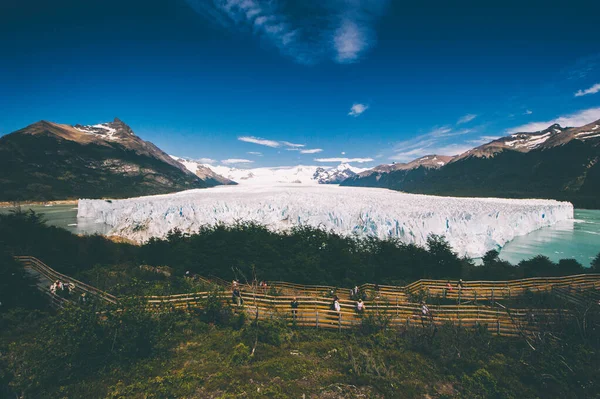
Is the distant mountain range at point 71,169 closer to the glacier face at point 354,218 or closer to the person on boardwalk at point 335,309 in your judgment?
the glacier face at point 354,218

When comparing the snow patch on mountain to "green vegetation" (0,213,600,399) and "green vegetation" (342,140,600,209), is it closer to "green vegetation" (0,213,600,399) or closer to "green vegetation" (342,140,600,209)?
"green vegetation" (0,213,600,399)

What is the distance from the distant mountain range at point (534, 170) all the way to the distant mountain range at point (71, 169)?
15705 cm

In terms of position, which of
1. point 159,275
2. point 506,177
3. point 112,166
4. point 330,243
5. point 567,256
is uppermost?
point 112,166

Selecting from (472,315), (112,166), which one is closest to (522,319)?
(472,315)

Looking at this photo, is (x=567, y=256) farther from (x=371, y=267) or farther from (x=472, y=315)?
(x=472, y=315)

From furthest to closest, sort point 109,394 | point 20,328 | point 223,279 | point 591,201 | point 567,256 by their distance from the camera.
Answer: point 591,201
point 567,256
point 223,279
point 20,328
point 109,394

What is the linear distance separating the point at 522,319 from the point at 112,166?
175379mm

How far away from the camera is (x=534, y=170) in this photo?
112 metres

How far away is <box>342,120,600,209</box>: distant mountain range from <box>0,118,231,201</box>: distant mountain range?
515ft

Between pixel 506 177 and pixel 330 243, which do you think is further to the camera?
pixel 506 177

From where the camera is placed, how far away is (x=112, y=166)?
137375 mm

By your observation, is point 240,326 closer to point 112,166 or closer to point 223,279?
point 223,279

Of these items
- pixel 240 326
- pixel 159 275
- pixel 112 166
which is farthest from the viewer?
pixel 112 166

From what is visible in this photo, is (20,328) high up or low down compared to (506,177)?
down
